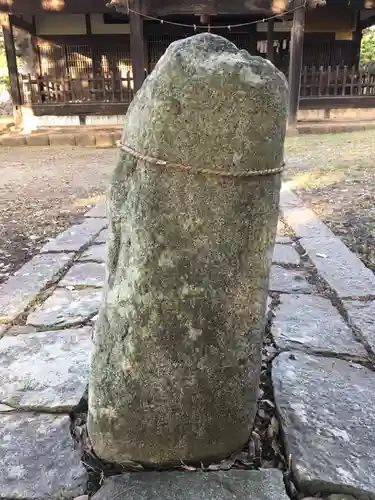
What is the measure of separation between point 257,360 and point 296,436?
0.30m

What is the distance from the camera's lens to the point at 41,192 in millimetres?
6102

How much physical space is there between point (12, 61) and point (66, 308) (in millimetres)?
10339

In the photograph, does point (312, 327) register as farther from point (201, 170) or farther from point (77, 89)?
point (77, 89)

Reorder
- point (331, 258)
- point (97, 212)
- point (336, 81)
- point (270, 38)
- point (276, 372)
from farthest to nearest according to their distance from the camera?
1. point (270, 38)
2. point (336, 81)
3. point (97, 212)
4. point (331, 258)
5. point (276, 372)

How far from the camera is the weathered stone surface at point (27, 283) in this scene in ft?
8.39

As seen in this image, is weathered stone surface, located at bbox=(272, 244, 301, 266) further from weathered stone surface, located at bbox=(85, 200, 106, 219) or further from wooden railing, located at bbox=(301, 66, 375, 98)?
wooden railing, located at bbox=(301, 66, 375, 98)

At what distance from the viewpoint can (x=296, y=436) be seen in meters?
1.48

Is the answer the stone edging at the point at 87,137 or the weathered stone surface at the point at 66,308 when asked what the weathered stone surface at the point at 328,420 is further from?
the stone edging at the point at 87,137

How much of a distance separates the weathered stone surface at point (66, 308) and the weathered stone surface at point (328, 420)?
1092mm

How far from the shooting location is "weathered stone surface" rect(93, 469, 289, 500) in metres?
1.26

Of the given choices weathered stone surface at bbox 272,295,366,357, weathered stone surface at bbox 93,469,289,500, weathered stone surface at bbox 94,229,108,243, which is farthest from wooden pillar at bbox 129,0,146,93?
weathered stone surface at bbox 93,469,289,500

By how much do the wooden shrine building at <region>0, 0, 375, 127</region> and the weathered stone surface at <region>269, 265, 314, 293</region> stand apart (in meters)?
7.91

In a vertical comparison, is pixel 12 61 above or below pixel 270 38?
below

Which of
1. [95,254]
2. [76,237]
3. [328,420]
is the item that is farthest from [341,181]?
[328,420]
